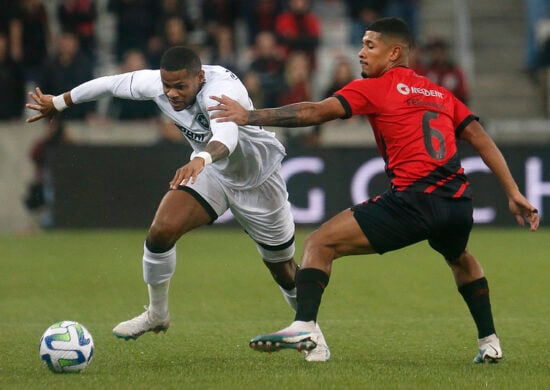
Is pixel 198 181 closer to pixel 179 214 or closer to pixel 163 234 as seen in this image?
pixel 179 214

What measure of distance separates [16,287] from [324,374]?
206 inches

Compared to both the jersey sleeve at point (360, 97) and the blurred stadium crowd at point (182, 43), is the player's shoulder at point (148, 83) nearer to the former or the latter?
the jersey sleeve at point (360, 97)

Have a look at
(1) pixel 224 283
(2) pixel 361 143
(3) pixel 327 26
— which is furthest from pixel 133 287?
(3) pixel 327 26

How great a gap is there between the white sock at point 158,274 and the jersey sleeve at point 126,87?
97 centimetres

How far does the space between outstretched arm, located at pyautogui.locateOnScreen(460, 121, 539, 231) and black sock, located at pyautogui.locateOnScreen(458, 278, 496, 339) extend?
1.45ft

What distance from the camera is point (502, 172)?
21.7 feet

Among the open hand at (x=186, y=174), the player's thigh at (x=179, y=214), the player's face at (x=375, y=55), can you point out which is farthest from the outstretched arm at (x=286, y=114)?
the player's thigh at (x=179, y=214)

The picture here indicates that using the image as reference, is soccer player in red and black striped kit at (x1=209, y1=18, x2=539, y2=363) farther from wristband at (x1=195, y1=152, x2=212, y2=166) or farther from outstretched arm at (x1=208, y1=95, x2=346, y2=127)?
wristband at (x1=195, y1=152, x2=212, y2=166)

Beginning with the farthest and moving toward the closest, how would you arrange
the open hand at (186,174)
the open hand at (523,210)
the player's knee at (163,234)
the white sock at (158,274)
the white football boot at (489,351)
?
the white sock at (158,274)
the player's knee at (163,234)
the white football boot at (489,351)
the open hand at (523,210)
the open hand at (186,174)

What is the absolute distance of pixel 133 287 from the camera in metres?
10.8

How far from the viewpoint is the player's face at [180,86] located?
280 inches

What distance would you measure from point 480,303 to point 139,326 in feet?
6.98

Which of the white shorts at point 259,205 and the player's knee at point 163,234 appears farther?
the white shorts at point 259,205

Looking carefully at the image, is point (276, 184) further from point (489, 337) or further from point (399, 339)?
point (489, 337)
